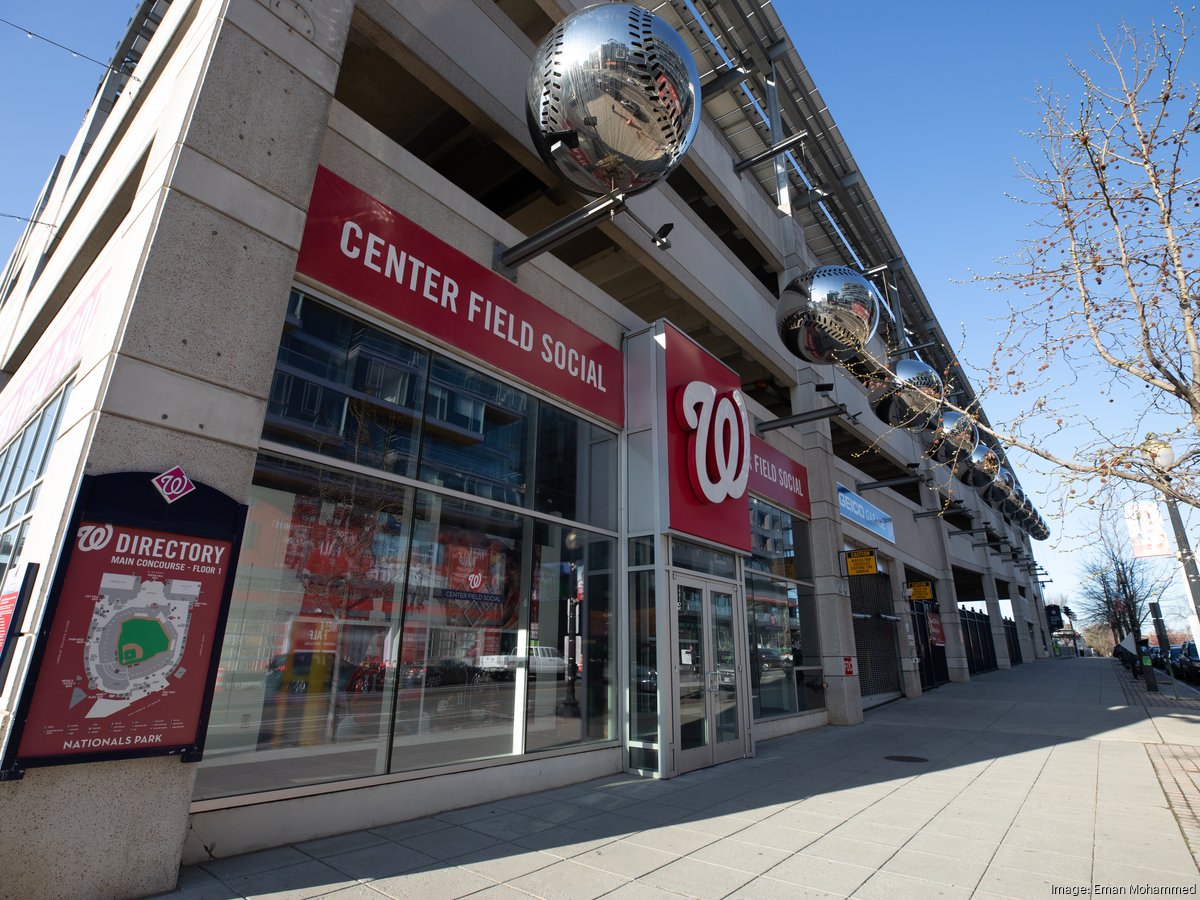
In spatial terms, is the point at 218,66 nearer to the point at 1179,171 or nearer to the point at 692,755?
the point at 1179,171

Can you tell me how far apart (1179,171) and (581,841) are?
7.22 meters

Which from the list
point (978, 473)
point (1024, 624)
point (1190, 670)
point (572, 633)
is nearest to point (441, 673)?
point (572, 633)

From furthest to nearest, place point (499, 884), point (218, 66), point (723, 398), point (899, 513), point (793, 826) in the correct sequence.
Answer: point (899, 513) → point (723, 398) → point (793, 826) → point (218, 66) → point (499, 884)

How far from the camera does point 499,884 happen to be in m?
3.86

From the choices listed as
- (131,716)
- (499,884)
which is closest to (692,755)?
(499,884)

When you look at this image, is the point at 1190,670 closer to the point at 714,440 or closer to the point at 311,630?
the point at 714,440

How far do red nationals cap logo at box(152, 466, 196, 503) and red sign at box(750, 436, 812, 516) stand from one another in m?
9.35

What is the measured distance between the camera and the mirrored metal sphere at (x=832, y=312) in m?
8.55

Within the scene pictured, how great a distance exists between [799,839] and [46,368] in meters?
8.73

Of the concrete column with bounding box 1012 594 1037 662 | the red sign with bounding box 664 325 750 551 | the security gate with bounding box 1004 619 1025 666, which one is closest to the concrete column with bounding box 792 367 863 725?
the red sign with bounding box 664 325 750 551

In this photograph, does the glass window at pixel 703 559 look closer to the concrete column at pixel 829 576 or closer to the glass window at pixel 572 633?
the glass window at pixel 572 633

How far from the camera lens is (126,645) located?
11.4 ft

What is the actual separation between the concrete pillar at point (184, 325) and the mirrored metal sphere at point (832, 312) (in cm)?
646

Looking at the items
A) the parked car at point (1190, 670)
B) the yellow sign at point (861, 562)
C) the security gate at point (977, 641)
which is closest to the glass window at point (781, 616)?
the yellow sign at point (861, 562)
